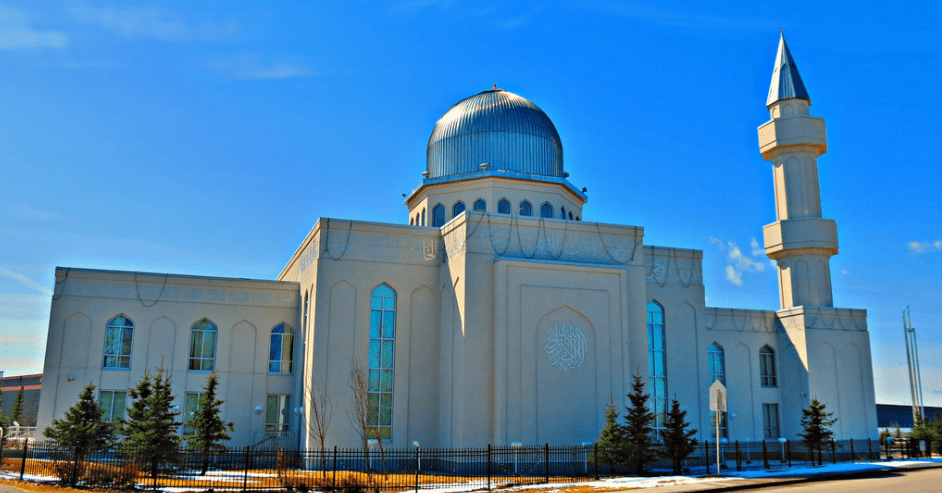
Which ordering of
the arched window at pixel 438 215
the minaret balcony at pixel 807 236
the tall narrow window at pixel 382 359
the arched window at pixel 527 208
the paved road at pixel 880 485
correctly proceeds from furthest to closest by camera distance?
the minaret balcony at pixel 807 236 < the arched window at pixel 438 215 < the arched window at pixel 527 208 < the tall narrow window at pixel 382 359 < the paved road at pixel 880 485

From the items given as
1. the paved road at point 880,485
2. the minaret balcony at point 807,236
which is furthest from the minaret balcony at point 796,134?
the paved road at point 880,485

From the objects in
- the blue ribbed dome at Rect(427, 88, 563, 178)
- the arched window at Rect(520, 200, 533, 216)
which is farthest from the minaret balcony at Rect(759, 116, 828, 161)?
the arched window at Rect(520, 200, 533, 216)

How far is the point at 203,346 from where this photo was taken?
98.7 ft

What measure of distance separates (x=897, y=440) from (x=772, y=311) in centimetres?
786

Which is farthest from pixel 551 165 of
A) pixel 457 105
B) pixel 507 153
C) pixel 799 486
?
pixel 799 486

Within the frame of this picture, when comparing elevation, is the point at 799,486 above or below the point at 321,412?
below

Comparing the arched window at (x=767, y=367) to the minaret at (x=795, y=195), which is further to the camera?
the arched window at (x=767, y=367)

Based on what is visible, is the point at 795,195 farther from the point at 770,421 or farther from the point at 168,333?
the point at 168,333

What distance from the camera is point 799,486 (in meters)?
20.3

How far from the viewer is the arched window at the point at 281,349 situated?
30516 mm

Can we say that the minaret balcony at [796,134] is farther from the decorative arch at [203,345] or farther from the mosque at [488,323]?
the decorative arch at [203,345]

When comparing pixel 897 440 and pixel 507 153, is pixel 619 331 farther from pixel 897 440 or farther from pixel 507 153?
pixel 897 440

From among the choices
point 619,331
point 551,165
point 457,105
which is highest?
point 457,105

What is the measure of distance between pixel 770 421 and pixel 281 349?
853 inches
